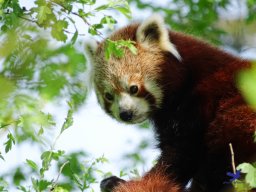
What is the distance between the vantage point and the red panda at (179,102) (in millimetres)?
5059

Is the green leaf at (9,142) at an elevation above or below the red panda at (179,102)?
above

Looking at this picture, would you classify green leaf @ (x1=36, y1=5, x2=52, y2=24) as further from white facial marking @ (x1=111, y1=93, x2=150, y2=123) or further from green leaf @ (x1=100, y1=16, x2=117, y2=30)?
white facial marking @ (x1=111, y1=93, x2=150, y2=123)


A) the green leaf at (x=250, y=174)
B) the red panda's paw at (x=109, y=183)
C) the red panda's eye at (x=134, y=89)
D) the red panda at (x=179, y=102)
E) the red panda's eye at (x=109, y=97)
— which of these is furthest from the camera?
the red panda's eye at (x=109, y=97)

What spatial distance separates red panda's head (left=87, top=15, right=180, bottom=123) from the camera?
6164 mm

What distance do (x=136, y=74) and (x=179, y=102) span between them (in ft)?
2.18

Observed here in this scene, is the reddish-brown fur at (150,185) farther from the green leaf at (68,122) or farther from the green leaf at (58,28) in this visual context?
the green leaf at (58,28)

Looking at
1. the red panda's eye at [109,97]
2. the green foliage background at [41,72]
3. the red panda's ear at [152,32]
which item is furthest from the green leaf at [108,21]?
the red panda's eye at [109,97]

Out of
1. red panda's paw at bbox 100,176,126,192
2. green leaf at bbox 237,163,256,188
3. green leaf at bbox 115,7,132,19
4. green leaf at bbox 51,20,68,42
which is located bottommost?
red panda's paw at bbox 100,176,126,192

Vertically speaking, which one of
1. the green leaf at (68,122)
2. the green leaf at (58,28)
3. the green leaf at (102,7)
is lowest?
the green leaf at (68,122)

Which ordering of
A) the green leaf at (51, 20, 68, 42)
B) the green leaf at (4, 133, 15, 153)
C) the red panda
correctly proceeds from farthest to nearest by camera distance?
1. the red panda
2. the green leaf at (51, 20, 68, 42)
3. the green leaf at (4, 133, 15, 153)

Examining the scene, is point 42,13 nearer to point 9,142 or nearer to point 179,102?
point 9,142

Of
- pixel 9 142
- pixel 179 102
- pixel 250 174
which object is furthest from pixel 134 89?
pixel 250 174

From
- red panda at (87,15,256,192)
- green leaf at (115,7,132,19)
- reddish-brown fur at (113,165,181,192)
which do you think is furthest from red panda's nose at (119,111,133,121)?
green leaf at (115,7,132,19)

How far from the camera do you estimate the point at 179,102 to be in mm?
5891
